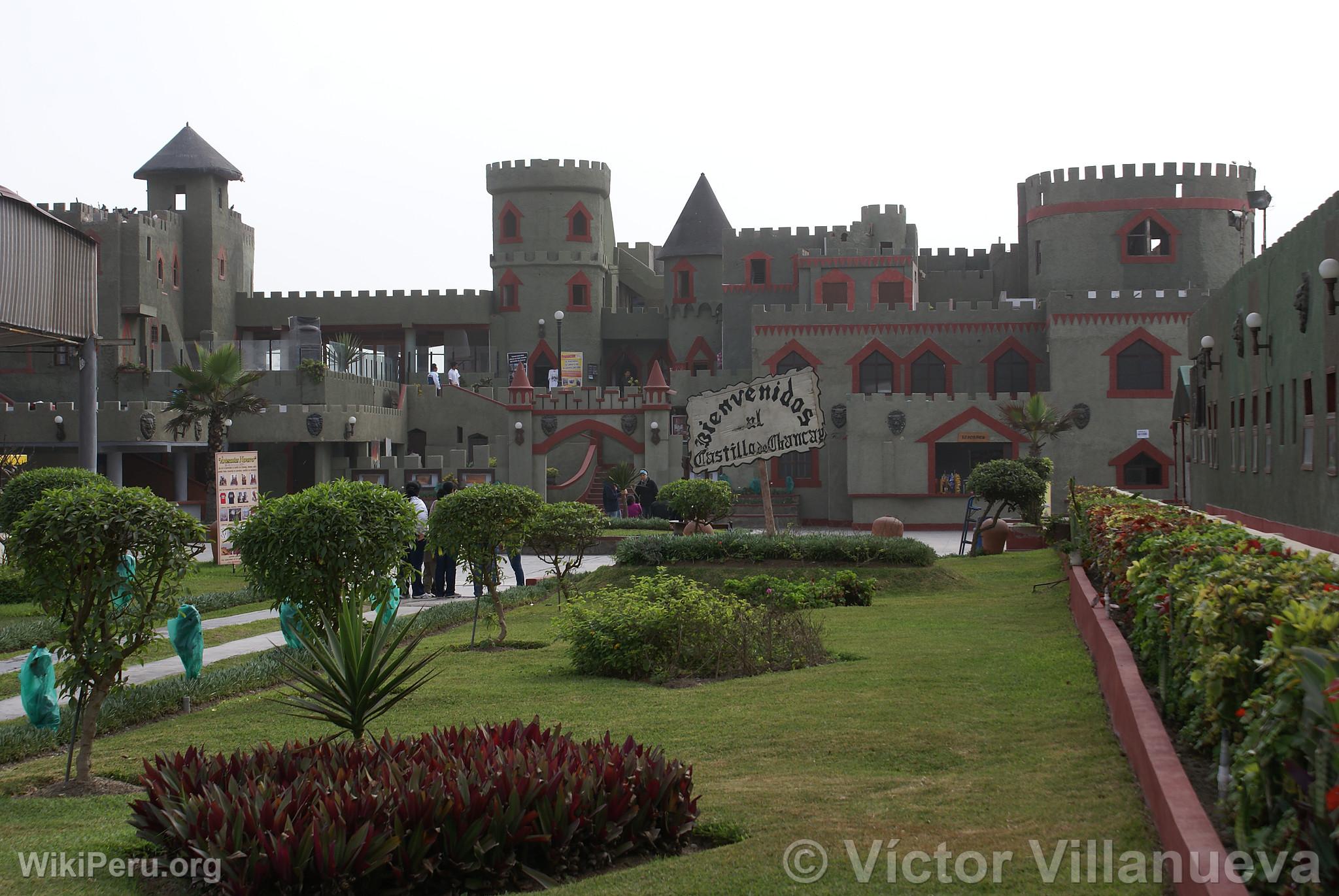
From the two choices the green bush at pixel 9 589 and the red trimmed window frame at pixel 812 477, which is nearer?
the green bush at pixel 9 589

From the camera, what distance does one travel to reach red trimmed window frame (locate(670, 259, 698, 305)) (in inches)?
2522

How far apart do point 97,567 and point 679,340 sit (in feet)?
176

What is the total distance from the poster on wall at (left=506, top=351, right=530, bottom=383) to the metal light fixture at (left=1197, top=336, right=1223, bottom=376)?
121 ft

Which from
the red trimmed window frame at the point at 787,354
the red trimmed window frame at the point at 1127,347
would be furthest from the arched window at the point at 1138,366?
the red trimmed window frame at the point at 787,354

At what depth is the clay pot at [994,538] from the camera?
30.5 metres

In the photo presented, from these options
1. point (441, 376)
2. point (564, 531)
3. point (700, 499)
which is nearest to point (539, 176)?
point (441, 376)

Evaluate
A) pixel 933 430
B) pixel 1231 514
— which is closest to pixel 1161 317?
pixel 933 430

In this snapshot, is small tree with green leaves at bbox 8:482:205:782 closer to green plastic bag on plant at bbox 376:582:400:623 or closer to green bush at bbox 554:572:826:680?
green plastic bag on plant at bbox 376:582:400:623

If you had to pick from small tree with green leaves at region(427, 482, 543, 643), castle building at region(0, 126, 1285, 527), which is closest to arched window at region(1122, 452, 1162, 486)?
castle building at region(0, 126, 1285, 527)

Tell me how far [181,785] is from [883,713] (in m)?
5.18

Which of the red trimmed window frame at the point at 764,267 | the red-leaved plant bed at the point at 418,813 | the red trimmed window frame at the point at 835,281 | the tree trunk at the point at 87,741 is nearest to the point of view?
the red-leaved plant bed at the point at 418,813

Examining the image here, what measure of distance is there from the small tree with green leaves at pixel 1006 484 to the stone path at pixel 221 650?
11007 mm

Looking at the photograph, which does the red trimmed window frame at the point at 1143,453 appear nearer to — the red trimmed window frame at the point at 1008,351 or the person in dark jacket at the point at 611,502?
the red trimmed window frame at the point at 1008,351

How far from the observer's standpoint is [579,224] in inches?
2511
